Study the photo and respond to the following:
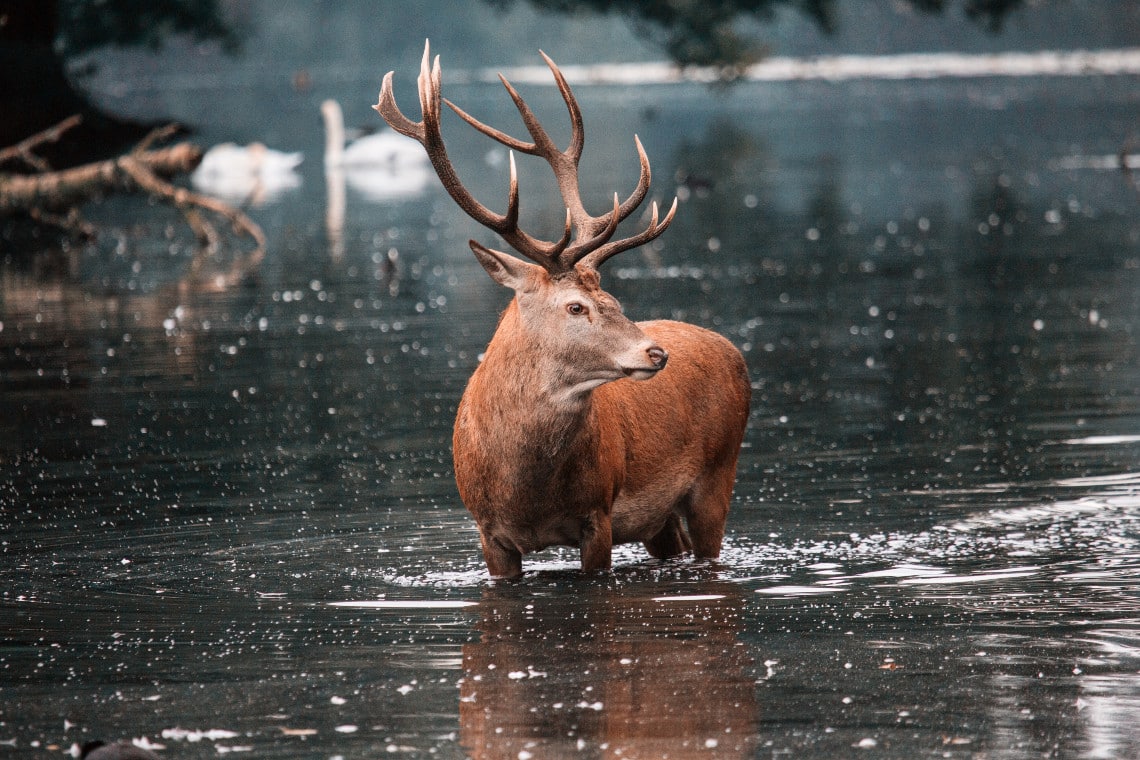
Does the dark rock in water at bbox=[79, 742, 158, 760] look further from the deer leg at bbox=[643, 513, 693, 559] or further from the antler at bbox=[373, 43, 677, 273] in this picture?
the deer leg at bbox=[643, 513, 693, 559]

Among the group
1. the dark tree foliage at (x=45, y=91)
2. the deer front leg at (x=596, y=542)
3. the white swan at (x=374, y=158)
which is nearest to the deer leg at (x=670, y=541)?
the deer front leg at (x=596, y=542)

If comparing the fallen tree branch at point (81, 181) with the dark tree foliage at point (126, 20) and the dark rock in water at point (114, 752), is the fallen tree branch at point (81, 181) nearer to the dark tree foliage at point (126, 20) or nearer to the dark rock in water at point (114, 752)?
the dark rock in water at point (114, 752)

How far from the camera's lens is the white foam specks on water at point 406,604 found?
802cm

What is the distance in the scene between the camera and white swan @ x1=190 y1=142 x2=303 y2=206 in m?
37.3

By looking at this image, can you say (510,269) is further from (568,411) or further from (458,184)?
(568,411)

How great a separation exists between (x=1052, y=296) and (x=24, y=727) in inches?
532

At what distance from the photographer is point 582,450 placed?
8164 millimetres

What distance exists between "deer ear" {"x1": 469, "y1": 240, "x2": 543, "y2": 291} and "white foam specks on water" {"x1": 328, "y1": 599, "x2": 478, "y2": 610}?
135cm

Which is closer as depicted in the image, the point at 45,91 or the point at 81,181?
the point at 81,181

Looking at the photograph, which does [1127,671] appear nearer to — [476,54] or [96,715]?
[96,715]

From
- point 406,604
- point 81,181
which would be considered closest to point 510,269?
point 406,604

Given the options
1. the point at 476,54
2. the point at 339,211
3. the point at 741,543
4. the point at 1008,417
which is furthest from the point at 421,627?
the point at 476,54

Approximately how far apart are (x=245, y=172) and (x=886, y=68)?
77527 millimetres

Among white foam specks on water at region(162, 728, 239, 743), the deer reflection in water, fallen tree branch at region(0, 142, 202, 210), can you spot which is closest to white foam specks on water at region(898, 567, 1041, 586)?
the deer reflection in water
